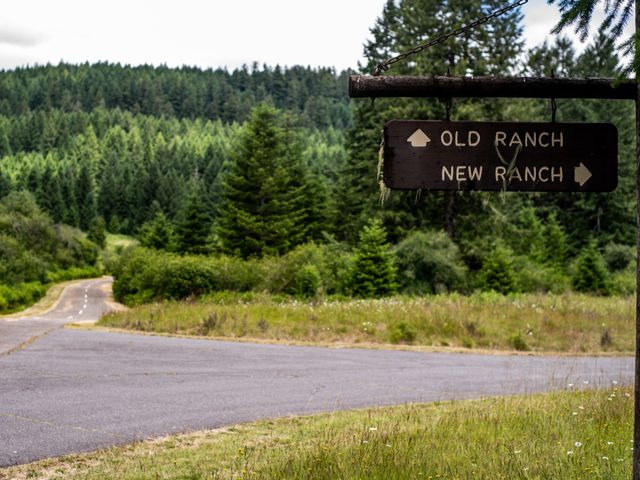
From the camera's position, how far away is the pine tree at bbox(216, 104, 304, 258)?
1977 inches

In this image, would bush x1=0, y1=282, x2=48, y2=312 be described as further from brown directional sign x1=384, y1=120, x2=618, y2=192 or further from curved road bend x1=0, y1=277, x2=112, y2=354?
brown directional sign x1=384, y1=120, x2=618, y2=192

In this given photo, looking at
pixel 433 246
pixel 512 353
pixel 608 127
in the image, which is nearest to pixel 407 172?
pixel 608 127

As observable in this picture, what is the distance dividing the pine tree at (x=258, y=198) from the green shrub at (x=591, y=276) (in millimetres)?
20411

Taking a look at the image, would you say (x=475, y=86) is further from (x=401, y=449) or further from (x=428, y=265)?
(x=428, y=265)

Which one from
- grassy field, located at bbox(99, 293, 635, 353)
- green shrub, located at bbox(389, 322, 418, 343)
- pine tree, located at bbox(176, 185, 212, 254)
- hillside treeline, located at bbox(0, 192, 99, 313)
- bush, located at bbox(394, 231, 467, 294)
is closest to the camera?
grassy field, located at bbox(99, 293, 635, 353)

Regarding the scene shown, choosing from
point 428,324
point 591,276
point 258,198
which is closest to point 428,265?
point 591,276

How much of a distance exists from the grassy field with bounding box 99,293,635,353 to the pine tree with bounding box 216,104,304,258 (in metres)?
29.0

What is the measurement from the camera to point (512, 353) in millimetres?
15898

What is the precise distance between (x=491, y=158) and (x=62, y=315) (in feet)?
142

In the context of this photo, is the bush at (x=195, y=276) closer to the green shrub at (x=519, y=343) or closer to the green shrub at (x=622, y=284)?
the green shrub at (x=519, y=343)

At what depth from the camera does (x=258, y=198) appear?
52.2 meters

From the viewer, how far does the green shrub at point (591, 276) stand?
39.9 m

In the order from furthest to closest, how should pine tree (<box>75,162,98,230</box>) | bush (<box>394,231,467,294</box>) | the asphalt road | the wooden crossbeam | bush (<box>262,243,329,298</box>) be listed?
pine tree (<box>75,162,98,230</box>) < bush (<box>394,231,467,294</box>) < bush (<box>262,243,329,298</box>) < the asphalt road < the wooden crossbeam

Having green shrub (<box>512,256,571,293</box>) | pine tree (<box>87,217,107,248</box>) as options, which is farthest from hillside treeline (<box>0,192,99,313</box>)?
green shrub (<box>512,256,571,293</box>)
